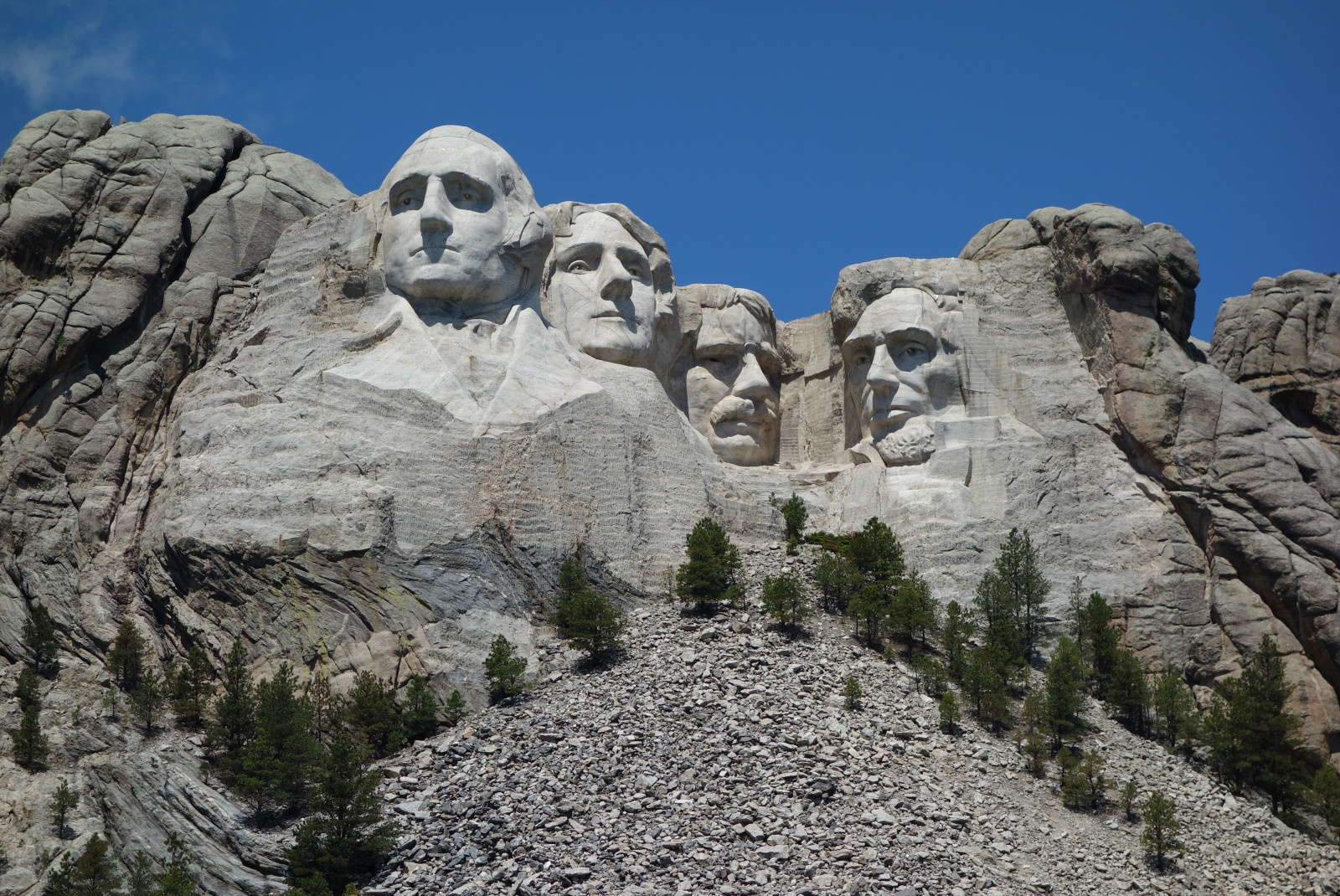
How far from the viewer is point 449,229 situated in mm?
29359

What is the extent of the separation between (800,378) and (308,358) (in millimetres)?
8576

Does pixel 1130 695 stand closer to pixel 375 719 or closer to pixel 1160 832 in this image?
pixel 1160 832

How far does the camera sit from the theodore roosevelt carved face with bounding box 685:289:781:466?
32312mm

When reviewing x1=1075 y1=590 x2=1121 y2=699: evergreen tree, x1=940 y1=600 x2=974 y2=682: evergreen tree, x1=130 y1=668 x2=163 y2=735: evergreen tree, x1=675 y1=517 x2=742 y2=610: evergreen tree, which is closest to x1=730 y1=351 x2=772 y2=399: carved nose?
x1=675 y1=517 x2=742 y2=610: evergreen tree

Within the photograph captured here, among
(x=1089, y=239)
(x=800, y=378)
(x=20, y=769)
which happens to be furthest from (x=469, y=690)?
(x=1089, y=239)

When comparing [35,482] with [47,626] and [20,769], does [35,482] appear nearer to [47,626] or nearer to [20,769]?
[47,626]

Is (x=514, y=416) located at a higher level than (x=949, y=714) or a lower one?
higher

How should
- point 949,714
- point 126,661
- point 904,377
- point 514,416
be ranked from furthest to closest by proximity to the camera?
point 904,377 < point 514,416 < point 126,661 < point 949,714

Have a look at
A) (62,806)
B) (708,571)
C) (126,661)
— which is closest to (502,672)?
(708,571)

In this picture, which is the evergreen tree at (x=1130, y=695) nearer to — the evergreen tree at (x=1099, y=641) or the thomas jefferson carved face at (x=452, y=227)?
the evergreen tree at (x=1099, y=641)

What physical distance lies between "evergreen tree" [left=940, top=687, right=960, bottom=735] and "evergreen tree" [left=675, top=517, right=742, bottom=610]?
3.42 m

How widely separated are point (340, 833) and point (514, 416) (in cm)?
758

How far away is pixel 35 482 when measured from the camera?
2867 cm

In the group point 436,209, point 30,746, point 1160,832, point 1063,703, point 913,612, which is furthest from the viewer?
point 436,209
